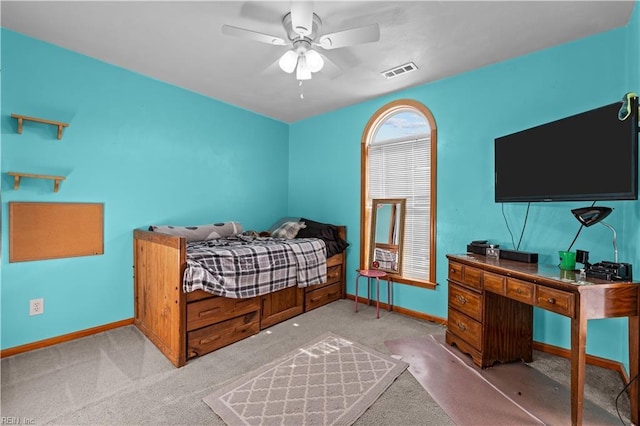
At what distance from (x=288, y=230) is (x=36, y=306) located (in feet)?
7.78

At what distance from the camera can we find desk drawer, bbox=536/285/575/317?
4.80 feet

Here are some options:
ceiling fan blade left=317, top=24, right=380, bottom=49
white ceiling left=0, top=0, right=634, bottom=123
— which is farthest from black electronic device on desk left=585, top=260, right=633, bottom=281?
ceiling fan blade left=317, top=24, right=380, bottom=49

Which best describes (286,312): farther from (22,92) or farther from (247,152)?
(22,92)

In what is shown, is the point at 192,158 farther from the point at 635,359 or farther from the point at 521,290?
the point at 635,359

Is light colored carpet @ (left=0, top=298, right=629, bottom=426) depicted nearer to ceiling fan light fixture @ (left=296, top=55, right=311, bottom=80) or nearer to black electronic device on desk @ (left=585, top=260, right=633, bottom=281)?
black electronic device on desk @ (left=585, top=260, right=633, bottom=281)

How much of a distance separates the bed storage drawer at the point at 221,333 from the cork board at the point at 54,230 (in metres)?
1.28

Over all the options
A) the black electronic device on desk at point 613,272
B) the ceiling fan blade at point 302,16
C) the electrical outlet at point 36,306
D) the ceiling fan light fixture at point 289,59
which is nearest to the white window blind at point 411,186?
the black electronic device on desk at point 613,272

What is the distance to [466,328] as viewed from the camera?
7.20 feet

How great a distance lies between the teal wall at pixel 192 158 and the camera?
2.12 meters

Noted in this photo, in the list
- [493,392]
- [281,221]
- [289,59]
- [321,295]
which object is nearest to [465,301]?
[493,392]

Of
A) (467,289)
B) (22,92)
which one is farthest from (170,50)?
(467,289)

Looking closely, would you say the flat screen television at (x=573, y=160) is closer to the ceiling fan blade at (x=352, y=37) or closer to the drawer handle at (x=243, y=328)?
the ceiling fan blade at (x=352, y=37)

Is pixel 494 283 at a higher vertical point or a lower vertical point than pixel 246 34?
lower

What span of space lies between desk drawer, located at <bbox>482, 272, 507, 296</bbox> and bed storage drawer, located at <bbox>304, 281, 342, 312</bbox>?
181cm
